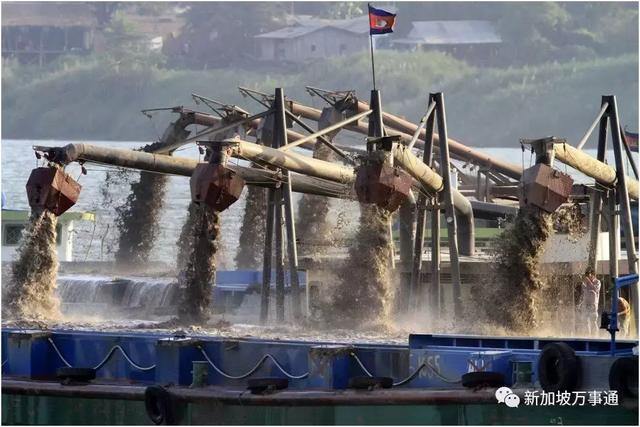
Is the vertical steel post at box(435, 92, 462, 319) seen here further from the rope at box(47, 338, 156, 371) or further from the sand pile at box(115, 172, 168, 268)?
the sand pile at box(115, 172, 168, 268)

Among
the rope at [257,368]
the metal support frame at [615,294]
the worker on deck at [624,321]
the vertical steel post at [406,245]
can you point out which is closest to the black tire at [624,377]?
the metal support frame at [615,294]

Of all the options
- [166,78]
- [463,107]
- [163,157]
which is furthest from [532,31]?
[163,157]

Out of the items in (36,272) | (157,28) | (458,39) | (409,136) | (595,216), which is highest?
(157,28)

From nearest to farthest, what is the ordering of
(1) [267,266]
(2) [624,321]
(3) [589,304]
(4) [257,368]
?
1. (4) [257,368]
2. (2) [624,321]
3. (3) [589,304]
4. (1) [267,266]

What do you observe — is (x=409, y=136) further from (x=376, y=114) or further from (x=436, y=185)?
(x=436, y=185)

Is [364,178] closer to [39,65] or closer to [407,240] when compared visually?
[407,240]

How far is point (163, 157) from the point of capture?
45938 mm

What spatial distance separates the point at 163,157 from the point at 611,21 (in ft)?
418

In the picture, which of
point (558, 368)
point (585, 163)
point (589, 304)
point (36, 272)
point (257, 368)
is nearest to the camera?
point (558, 368)

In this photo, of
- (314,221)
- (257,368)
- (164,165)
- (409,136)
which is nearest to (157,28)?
(314,221)

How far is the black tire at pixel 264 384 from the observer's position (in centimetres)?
3241

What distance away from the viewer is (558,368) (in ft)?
95.1

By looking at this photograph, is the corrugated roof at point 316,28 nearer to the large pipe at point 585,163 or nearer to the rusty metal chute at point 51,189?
the large pipe at point 585,163

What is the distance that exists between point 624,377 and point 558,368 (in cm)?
115
